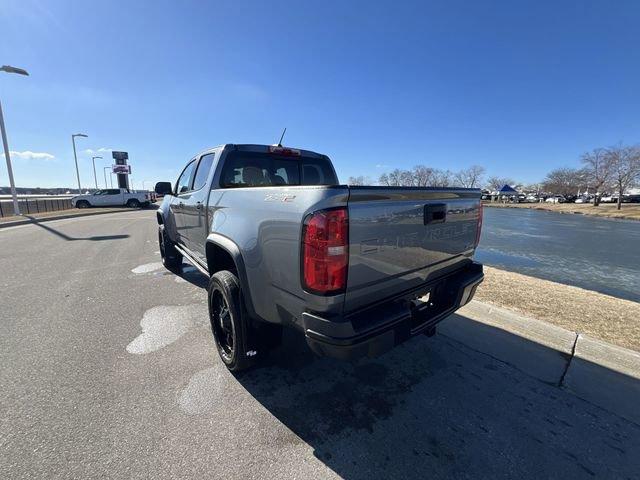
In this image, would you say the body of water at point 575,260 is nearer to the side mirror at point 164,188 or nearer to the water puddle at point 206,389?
the water puddle at point 206,389

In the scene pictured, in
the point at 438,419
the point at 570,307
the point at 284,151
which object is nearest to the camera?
the point at 438,419

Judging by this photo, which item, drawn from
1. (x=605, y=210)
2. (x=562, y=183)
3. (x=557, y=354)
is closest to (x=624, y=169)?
(x=605, y=210)

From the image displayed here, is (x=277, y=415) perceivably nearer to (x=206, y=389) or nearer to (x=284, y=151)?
(x=206, y=389)

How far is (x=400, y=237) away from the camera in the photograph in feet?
7.17

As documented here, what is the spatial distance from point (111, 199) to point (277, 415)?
3406 cm

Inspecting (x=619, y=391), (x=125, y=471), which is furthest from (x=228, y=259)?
(x=619, y=391)

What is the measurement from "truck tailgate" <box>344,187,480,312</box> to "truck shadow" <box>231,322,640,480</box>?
933 mm

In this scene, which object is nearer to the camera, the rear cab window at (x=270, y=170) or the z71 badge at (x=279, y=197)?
the z71 badge at (x=279, y=197)

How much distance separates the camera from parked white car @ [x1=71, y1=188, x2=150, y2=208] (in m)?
28.7

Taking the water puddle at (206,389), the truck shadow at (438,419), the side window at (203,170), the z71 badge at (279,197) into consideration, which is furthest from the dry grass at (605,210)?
the water puddle at (206,389)

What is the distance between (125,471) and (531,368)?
131 inches

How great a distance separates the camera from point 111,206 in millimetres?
29969

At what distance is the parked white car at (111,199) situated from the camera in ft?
94.2

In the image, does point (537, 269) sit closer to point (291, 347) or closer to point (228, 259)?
point (291, 347)
